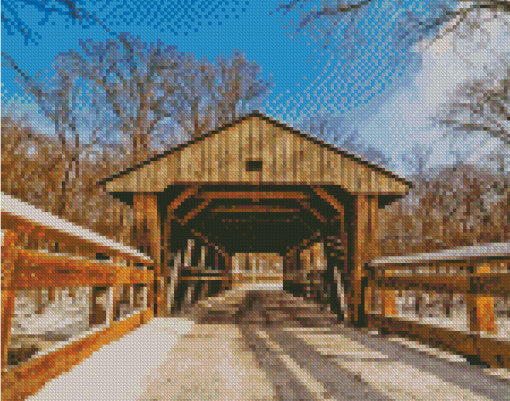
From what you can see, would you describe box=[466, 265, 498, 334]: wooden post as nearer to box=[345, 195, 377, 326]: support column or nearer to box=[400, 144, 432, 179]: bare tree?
box=[345, 195, 377, 326]: support column

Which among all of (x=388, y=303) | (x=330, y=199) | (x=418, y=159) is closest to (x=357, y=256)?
(x=330, y=199)

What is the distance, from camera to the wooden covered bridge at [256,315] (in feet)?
12.5

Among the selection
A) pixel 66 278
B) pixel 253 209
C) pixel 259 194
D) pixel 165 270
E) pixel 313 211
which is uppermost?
pixel 259 194

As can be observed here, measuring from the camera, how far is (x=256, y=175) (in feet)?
32.1

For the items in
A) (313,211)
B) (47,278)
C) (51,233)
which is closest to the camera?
(47,278)

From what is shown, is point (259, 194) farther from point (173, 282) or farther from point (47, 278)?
point (47, 278)

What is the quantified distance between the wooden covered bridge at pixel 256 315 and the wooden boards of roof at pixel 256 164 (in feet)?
0.07

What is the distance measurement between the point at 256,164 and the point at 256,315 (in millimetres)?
3681

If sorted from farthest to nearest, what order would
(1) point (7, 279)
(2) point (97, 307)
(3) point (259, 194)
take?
(3) point (259, 194), (2) point (97, 307), (1) point (7, 279)

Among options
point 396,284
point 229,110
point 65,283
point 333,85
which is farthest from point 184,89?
point 65,283

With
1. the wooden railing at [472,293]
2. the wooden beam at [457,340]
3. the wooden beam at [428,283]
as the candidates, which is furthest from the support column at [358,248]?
the wooden railing at [472,293]

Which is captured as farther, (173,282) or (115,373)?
(173,282)

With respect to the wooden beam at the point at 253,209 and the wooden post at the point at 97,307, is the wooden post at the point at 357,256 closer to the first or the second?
the wooden beam at the point at 253,209

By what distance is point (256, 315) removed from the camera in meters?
11.5
